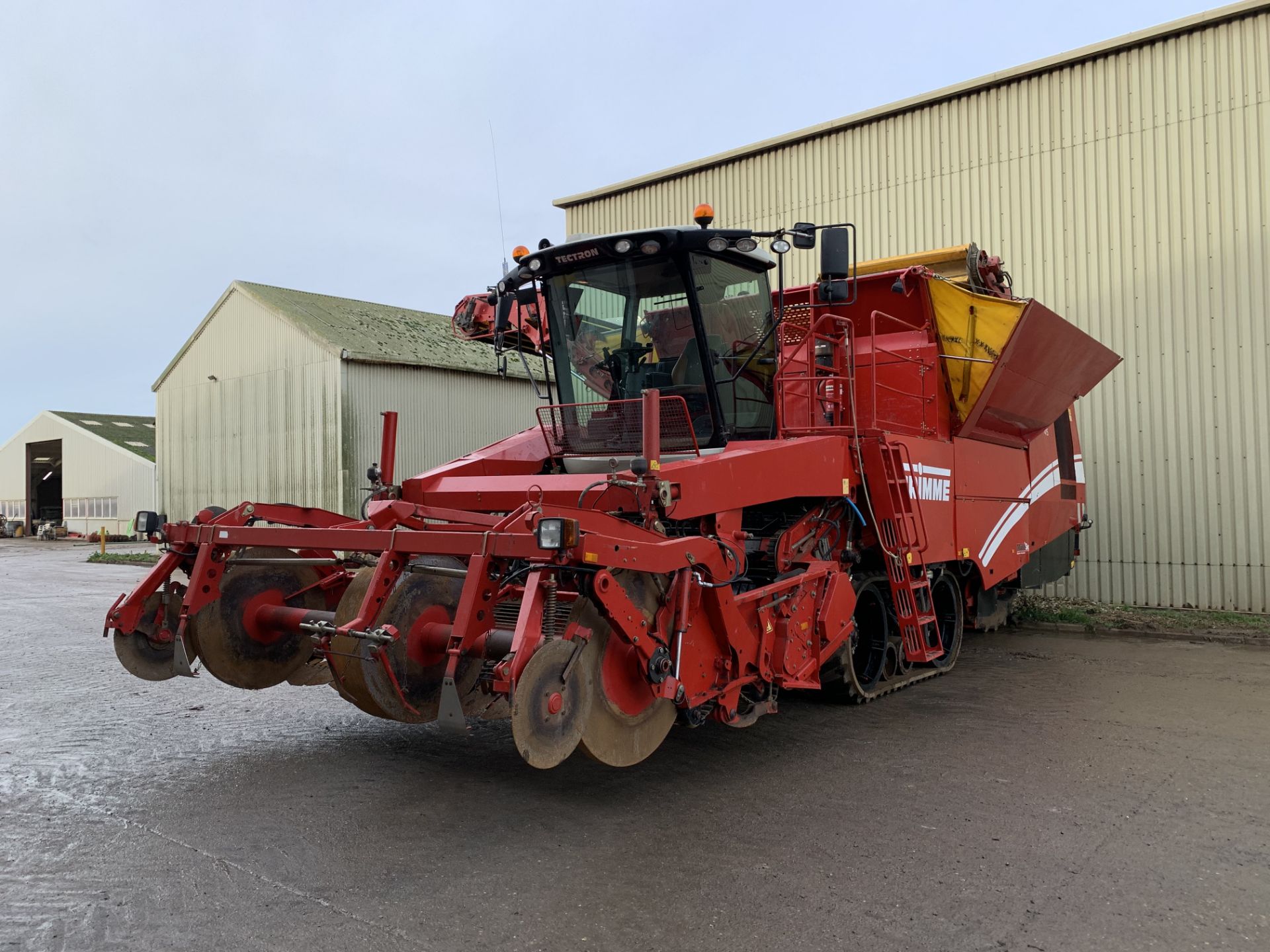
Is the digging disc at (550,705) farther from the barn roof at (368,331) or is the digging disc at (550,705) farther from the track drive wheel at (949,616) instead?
the barn roof at (368,331)

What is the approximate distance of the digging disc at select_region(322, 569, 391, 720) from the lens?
4516 millimetres

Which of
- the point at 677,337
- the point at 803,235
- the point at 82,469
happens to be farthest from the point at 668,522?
the point at 82,469

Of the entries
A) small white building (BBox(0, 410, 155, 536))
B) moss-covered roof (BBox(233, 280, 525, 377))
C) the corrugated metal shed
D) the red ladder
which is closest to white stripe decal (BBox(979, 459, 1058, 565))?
the red ladder

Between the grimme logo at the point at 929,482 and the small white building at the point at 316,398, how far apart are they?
12.9 meters

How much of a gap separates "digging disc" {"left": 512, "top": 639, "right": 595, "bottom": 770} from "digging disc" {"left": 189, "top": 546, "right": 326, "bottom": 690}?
2188 millimetres

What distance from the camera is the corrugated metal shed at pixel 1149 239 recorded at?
1020cm

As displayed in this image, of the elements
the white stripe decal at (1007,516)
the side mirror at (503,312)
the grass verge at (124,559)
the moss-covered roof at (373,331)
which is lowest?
the grass verge at (124,559)

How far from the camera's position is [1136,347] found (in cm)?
1090

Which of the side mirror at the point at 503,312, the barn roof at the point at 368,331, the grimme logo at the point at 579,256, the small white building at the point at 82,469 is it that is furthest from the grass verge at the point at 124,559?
the grimme logo at the point at 579,256

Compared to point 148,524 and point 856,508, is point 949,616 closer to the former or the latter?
point 856,508

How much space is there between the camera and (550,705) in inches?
147

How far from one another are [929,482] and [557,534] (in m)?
3.56

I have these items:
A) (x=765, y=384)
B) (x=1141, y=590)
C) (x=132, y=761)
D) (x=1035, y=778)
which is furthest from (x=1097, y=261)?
(x=132, y=761)

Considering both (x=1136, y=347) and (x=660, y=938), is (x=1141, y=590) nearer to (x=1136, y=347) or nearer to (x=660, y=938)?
(x=1136, y=347)
